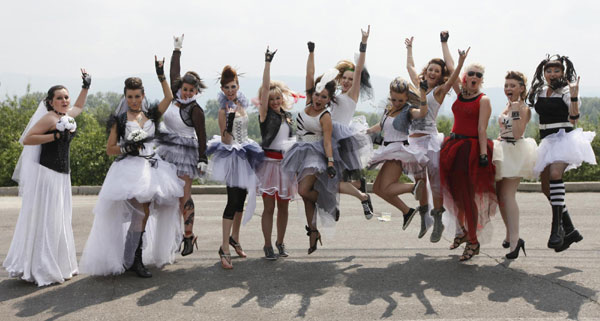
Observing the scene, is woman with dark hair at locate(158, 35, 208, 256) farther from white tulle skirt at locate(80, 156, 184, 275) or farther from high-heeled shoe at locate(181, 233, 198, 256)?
white tulle skirt at locate(80, 156, 184, 275)

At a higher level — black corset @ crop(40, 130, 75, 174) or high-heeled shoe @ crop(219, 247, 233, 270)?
black corset @ crop(40, 130, 75, 174)

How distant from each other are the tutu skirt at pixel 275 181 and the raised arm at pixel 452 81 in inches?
76.8

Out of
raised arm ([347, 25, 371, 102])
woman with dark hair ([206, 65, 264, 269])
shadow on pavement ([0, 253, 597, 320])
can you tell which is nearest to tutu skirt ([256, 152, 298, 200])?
woman with dark hair ([206, 65, 264, 269])

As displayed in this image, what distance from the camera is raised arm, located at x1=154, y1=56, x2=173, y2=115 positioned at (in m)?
6.75

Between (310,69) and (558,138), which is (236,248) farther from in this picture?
(558,138)

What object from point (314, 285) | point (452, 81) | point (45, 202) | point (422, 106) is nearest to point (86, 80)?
point (45, 202)

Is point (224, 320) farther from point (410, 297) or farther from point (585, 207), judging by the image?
point (585, 207)

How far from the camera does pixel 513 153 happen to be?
6992 millimetres

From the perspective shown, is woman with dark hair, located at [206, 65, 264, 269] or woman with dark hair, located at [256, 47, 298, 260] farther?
woman with dark hair, located at [256, 47, 298, 260]

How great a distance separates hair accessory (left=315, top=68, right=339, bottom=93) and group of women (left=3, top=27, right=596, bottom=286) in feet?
0.05

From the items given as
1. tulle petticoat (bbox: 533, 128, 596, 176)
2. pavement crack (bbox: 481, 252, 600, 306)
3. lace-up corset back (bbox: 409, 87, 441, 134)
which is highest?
lace-up corset back (bbox: 409, 87, 441, 134)

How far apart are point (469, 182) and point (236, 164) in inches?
104

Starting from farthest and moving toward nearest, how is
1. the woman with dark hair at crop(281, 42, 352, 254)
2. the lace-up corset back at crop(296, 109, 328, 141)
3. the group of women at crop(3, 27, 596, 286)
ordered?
the lace-up corset back at crop(296, 109, 328, 141) < the woman with dark hair at crop(281, 42, 352, 254) < the group of women at crop(3, 27, 596, 286)

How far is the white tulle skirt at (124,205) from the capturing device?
20.5ft
